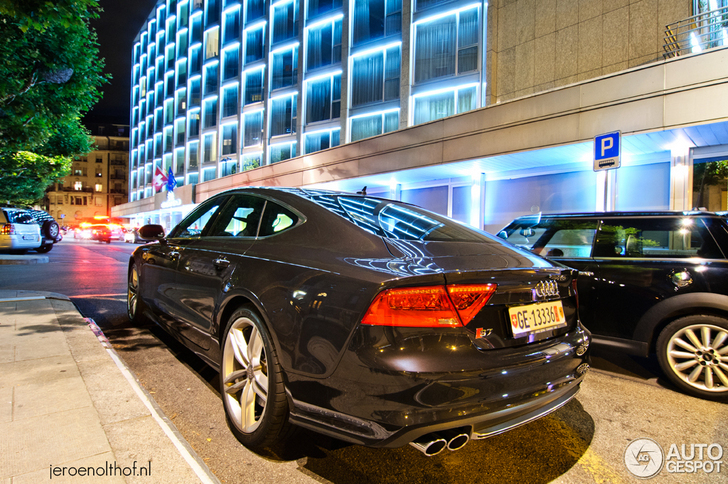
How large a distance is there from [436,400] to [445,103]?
16934 millimetres

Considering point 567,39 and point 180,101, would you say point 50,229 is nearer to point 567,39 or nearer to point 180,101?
point 567,39

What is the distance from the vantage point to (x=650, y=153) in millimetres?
11039

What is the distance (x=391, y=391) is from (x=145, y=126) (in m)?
60.3

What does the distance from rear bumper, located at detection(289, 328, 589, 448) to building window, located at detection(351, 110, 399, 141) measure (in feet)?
58.2

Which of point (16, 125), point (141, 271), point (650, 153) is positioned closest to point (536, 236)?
point (141, 271)

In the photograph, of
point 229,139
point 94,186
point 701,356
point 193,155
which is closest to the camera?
point 701,356

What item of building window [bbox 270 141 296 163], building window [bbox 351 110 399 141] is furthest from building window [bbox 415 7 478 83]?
building window [bbox 270 141 296 163]

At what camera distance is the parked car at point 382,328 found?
65.7 inches

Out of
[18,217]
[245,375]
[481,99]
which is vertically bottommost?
[245,375]

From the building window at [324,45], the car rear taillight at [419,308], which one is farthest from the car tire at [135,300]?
the building window at [324,45]

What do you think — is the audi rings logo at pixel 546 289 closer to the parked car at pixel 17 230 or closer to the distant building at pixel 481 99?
the distant building at pixel 481 99

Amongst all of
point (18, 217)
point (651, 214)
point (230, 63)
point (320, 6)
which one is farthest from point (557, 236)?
point (230, 63)

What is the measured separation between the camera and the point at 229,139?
33.0 metres

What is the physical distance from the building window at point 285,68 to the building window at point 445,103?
10751mm
